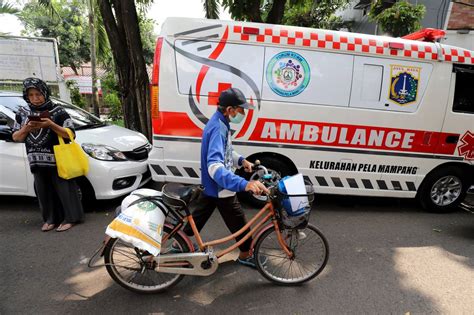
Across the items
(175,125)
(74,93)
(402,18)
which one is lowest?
(74,93)

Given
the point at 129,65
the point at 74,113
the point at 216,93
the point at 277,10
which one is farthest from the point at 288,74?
the point at 129,65

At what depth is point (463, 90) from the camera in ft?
13.3

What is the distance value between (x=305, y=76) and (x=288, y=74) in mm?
219

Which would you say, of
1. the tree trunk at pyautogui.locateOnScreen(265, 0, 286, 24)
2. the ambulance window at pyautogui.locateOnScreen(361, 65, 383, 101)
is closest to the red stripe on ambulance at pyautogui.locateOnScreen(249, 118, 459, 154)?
the ambulance window at pyautogui.locateOnScreen(361, 65, 383, 101)

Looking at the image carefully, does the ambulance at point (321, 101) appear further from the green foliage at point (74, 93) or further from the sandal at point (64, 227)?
the green foliage at point (74, 93)

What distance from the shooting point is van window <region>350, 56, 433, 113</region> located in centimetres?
384

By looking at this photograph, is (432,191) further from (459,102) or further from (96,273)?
(96,273)

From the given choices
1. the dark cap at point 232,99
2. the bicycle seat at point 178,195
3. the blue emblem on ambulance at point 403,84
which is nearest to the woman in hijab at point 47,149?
the bicycle seat at point 178,195

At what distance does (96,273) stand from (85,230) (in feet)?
3.08

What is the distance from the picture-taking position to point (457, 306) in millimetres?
2521

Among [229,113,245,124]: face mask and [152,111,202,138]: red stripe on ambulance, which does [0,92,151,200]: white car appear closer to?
[152,111,202,138]: red stripe on ambulance

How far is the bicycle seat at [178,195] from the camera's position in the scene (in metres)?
2.25

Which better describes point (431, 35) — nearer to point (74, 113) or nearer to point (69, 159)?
point (69, 159)

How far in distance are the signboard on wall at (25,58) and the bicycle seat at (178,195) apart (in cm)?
560
